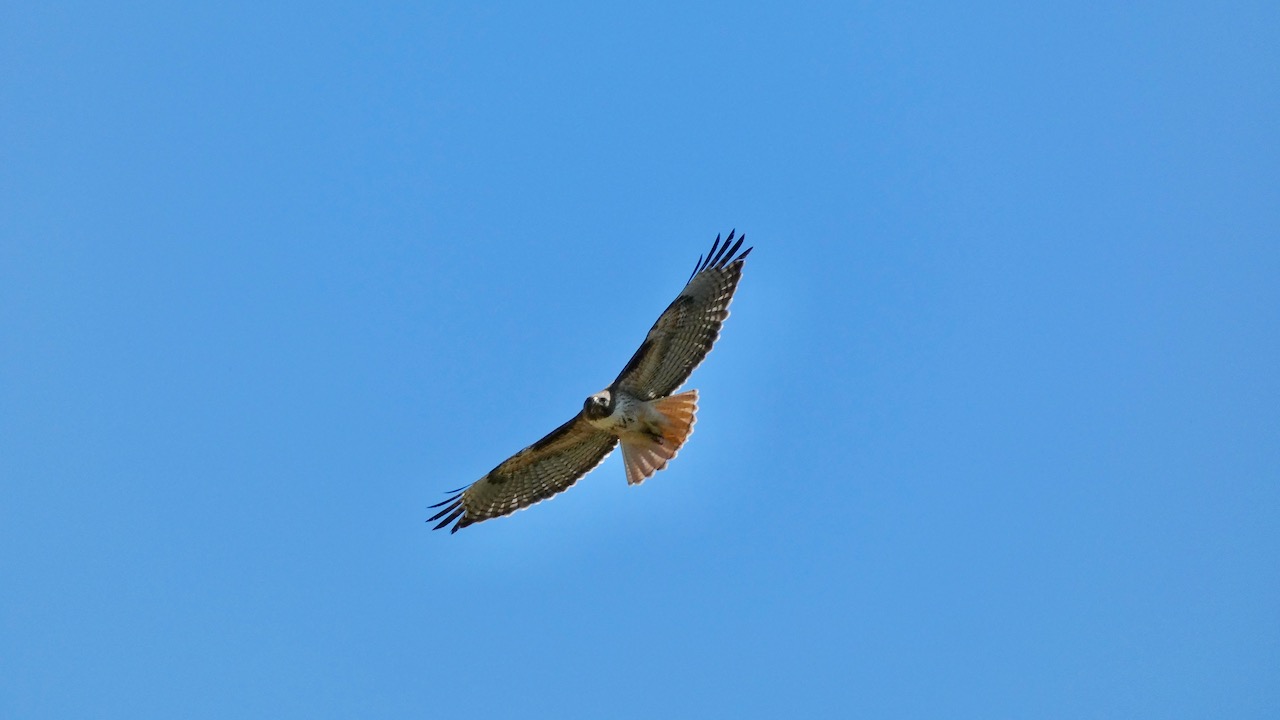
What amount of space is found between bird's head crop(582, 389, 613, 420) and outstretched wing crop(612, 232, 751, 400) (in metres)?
0.28

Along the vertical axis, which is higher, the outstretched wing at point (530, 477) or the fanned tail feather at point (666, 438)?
the outstretched wing at point (530, 477)

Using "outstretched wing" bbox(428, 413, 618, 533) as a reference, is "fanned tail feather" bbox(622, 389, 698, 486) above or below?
below

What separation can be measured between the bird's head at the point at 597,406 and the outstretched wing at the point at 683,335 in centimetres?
28

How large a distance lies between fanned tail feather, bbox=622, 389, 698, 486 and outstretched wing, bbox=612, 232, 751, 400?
10.6 inches

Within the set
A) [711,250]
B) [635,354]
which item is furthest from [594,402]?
[711,250]

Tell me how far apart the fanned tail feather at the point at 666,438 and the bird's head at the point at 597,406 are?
13.6 inches

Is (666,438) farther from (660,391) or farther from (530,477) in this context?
(530,477)

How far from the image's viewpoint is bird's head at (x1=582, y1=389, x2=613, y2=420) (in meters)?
13.4

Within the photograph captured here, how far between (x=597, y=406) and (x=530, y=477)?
4.36 ft

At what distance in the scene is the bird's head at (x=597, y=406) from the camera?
13.4 meters

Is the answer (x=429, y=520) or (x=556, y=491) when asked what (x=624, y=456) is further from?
(x=429, y=520)

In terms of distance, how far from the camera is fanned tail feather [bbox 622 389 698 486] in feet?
43.8

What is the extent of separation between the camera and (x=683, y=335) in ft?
44.7

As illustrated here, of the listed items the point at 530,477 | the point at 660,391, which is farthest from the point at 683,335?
the point at 530,477
